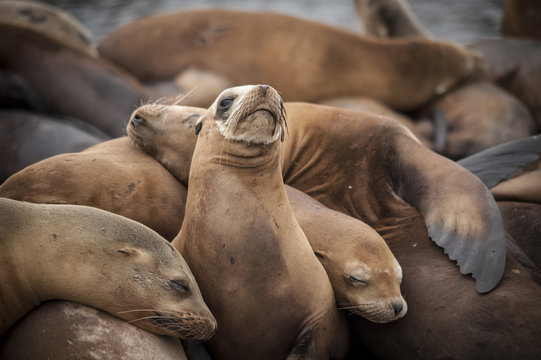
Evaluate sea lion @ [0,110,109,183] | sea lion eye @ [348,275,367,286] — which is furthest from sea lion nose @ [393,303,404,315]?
sea lion @ [0,110,109,183]

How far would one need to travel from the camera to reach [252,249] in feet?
7.39

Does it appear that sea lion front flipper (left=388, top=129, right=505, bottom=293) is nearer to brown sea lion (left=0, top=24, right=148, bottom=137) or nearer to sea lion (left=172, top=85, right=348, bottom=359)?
sea lion (left=172, top=85, right=348, bottom=359)

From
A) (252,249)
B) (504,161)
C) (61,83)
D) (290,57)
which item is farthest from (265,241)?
(290,57)

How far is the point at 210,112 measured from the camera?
8.10ft

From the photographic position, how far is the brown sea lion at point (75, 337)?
6.63ft

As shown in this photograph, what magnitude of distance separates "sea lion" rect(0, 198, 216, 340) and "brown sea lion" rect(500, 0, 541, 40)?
5061mm

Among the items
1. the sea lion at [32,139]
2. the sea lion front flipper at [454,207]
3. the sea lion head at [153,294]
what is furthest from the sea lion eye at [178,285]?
the sea lion at [32,139]

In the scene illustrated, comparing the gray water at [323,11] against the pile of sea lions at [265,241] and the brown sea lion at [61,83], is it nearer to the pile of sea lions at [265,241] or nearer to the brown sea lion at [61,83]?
the brown sea lion at [61,83]

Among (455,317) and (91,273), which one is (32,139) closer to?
(91,273)

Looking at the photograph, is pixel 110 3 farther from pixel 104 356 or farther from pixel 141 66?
pixel 104 356

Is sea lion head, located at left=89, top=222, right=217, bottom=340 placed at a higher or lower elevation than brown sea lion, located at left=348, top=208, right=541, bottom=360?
higher

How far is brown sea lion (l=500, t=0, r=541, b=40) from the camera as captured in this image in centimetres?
604

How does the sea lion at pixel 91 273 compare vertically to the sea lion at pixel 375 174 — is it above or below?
above

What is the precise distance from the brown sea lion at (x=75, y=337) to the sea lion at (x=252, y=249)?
0.95 feet
